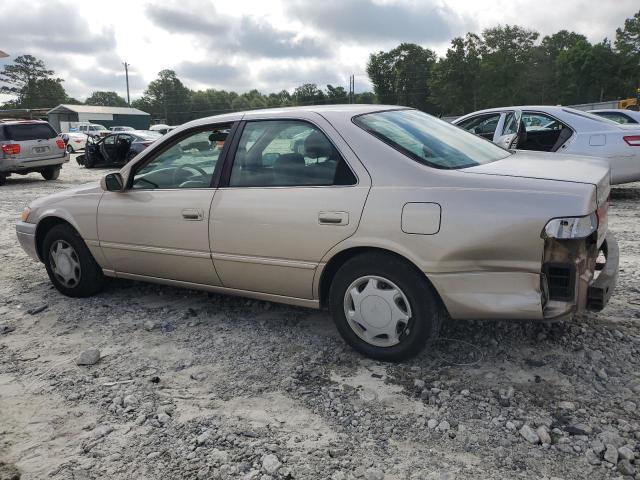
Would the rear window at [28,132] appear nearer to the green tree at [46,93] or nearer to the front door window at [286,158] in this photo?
the front door window at [286,158]

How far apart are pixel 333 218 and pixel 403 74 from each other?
82.8 meters

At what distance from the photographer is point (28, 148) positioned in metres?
14.1

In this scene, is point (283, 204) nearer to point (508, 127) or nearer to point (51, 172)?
point (508, 127)

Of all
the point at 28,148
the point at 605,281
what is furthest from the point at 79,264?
the point at 28,148

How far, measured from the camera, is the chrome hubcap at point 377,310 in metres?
3.03

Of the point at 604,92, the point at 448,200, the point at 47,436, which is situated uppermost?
the point at 604,92

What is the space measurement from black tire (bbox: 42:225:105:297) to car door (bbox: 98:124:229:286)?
11.7 inches

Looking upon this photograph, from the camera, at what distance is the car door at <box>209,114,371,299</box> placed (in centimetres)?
313

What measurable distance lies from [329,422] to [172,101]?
341 feet

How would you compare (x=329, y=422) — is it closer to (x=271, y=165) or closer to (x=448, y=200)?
(x=448, y=200)

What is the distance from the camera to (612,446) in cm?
233

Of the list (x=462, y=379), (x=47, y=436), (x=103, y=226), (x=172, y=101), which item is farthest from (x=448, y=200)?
(x=172, y=101)

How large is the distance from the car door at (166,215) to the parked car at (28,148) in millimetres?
11648

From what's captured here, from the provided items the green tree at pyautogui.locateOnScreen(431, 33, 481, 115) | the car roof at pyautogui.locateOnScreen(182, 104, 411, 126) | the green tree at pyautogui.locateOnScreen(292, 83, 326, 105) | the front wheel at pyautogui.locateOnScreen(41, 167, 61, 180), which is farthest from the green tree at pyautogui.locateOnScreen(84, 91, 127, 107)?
the car roof at pyautogui.locateOnScreen(182, 104, 411, 126)
